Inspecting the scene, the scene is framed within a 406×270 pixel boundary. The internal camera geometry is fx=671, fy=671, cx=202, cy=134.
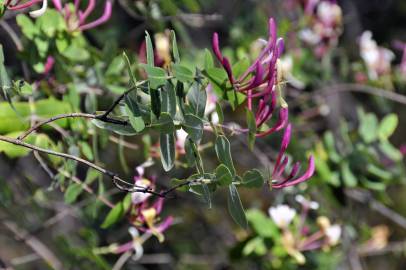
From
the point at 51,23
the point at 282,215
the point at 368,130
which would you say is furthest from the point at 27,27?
the point at 368,130

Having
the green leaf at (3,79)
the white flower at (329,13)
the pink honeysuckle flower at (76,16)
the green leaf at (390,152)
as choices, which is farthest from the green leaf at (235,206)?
the white flower at (329,13)

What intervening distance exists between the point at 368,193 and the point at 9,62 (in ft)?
3.26

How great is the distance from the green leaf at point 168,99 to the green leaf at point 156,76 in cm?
1

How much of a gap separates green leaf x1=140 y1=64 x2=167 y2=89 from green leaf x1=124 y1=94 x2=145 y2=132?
0.03 metres

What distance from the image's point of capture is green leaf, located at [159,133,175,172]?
2.59 ft

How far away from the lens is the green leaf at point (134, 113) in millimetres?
726

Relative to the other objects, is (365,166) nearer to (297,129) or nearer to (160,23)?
(297,129)

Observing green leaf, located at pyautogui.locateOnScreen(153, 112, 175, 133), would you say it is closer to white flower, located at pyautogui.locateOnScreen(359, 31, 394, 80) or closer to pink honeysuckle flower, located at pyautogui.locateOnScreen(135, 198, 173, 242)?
pink honeysuckle flower, located at pyautogui.locateOnScreen(135, 198, 173, 242)

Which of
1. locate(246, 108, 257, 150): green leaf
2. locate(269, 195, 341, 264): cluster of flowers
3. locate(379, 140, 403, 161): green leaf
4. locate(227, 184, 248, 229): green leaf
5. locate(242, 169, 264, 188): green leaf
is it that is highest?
locate(246, 108, 257, 150): green leaf

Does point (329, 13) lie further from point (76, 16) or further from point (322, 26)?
point (76, 16)

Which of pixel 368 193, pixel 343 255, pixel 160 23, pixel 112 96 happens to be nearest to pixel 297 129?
pixel 368 193

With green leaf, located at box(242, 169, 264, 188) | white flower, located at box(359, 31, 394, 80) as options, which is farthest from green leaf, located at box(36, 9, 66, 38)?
white flower, located at box(359, 31, 394, 80)

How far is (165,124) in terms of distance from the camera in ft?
2.47

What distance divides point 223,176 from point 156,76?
0.13 metres
